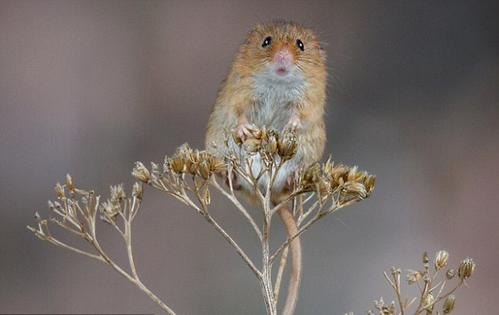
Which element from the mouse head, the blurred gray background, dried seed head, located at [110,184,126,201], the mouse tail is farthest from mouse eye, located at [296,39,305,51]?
the blurred gray background

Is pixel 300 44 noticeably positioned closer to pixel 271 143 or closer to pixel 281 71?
pixel 281 71

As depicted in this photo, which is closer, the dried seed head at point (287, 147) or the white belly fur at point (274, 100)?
the dried seed head at point (287, 147)

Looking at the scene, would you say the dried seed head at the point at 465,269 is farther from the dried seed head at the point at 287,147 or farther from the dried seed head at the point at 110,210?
the dried seed head at the point at 110,210

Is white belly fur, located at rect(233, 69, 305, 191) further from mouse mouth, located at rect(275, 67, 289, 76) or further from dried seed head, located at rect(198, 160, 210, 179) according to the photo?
dried seed head, located at rect(198, 160, 210, 179)

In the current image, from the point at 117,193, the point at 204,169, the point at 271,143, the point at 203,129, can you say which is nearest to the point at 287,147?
the point at 271,143

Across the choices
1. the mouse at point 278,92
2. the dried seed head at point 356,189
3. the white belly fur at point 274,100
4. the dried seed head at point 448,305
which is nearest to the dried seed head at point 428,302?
the dried seed head at point 448,305

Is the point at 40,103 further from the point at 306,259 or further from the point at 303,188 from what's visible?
the point at 303,188
